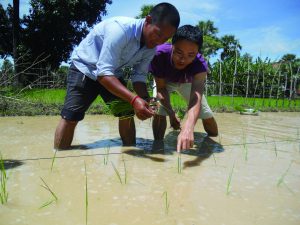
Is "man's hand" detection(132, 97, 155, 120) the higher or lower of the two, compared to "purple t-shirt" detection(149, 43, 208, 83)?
lower

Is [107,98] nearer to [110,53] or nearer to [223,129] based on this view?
[110,53]

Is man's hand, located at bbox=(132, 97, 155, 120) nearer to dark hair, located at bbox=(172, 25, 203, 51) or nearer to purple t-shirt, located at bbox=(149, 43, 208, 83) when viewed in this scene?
dark hair, located at bbox=(172, 25, 203, 51)

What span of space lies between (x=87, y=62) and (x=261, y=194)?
1.84 metres

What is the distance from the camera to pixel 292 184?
204 cm

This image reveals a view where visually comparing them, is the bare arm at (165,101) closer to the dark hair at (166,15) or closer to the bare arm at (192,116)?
the bare arm at (192,116)

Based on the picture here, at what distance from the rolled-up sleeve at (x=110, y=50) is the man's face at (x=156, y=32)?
0.70 feet

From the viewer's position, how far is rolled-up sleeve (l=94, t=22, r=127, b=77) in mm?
2512

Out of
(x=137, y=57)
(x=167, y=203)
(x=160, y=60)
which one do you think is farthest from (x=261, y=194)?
(x=160, y=60)

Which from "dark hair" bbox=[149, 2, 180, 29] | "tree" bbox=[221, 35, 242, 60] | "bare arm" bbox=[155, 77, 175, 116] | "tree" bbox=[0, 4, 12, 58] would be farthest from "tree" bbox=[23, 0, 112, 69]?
"tree" bbox=[221, 35, 242, 60]

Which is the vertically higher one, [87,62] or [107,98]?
[87,62]

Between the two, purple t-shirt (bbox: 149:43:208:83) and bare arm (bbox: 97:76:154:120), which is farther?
purple t-shirt (bbox: 149:43:208:83)

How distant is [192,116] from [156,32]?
0.81 metres

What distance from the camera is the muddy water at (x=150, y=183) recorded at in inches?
59.0

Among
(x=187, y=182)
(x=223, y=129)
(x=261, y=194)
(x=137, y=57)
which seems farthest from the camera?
(x=223, y=129)
